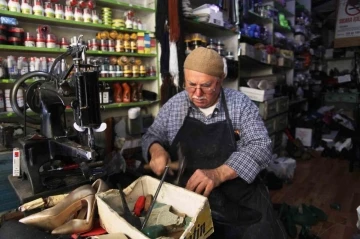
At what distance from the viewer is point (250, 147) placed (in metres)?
1.21

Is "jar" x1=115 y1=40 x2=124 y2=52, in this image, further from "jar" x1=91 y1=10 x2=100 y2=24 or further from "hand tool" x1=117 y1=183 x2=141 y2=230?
"hand tool" x1=117 y1=183 x2=141 y2=230

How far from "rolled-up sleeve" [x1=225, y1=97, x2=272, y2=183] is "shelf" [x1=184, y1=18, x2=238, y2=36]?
138 centimetres

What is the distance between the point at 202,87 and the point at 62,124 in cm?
70

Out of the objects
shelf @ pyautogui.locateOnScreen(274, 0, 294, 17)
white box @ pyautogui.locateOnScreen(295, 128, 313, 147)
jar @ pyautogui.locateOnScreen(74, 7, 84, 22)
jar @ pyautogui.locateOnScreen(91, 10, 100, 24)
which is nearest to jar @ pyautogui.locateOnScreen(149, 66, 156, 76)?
jar @ pyautogui.locateOnScreen(91, 10, 100, 24)

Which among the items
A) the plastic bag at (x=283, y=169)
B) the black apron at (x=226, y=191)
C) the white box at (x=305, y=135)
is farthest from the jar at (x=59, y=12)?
the white box at (x=305, y=135)

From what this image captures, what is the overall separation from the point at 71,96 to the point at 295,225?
81.5 inches

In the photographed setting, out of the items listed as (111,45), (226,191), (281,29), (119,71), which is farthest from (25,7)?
(281,29)

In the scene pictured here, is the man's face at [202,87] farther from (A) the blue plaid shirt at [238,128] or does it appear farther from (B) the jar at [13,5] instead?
(B) the jar at [13,5]

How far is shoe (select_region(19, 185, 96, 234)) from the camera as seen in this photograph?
0.76 m

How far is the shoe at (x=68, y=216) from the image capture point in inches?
30.1

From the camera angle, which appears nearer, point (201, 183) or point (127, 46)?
point (201, 183)

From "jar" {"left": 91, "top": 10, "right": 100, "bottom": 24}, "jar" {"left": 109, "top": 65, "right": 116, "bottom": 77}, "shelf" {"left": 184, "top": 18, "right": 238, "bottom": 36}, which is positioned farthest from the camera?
"shelf" {"left": 184, "top": 18, "right": 238, "bottom": 36}

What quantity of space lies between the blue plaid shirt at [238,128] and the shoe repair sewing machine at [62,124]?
0.42 meters

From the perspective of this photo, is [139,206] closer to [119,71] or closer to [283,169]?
[119,71]
